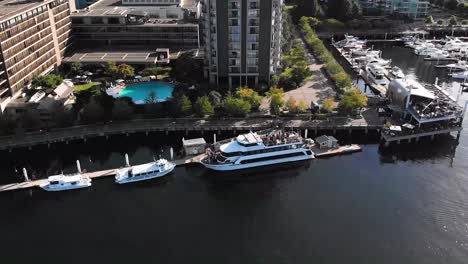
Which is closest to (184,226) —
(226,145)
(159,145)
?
(226,145)

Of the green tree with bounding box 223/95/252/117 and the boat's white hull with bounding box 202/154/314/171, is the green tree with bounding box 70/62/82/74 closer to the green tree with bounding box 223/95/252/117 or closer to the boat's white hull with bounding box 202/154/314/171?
the green tree with bounding box 223/95/252/117

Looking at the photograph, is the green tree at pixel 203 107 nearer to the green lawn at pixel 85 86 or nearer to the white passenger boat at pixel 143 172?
the white passenger boat at pixel 143 172

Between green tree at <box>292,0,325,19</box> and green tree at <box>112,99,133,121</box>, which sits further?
green tree at <box>292,0,325,19</box>

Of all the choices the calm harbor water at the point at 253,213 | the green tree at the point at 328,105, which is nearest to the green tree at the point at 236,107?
the green tree at the point at 328,105

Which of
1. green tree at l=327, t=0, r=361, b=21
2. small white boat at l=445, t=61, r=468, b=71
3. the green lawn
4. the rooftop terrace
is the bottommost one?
the green lawn

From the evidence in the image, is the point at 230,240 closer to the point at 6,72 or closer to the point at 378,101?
the point at 378,101

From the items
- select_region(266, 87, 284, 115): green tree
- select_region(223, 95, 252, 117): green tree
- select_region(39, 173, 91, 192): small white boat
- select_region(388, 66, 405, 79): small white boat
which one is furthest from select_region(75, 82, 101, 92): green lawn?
select_region(388, 66, 405, 79): small white boat

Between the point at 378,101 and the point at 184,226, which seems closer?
the point at 184,226
